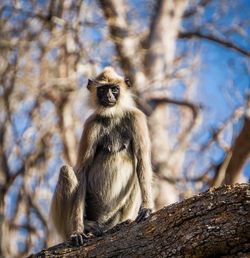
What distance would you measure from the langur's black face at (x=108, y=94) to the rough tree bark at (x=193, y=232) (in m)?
2.29

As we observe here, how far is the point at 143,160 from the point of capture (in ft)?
18.0

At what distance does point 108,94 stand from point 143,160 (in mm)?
1147

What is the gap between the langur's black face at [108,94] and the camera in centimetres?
609

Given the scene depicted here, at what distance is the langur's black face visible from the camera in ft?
20.0

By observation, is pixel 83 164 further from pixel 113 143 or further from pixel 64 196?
pixel 64 196

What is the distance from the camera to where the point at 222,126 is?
1127 cm

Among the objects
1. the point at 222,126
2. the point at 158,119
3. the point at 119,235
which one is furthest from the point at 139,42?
the point at 119,235

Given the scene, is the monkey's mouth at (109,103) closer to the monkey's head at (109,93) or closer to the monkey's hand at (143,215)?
the monkey's head at (109,93)

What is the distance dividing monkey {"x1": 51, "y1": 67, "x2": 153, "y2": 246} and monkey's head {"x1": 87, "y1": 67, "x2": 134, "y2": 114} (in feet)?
0.07

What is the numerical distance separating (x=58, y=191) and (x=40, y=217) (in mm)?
6770

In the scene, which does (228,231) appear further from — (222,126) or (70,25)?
(70,25)

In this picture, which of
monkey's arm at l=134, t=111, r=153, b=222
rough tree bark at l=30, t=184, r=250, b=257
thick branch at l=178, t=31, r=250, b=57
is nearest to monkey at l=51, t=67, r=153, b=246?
monkey's arm at l=134, t=111, r=153, b=222

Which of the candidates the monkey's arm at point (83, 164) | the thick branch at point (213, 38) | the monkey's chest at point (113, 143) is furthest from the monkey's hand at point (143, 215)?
the thick branch at point (213, 38)

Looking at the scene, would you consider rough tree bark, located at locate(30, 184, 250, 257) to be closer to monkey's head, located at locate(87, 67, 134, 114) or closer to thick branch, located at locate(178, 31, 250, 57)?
monkey's head, located at locate(87, 67, 134, 114)
